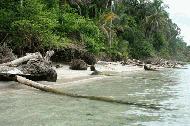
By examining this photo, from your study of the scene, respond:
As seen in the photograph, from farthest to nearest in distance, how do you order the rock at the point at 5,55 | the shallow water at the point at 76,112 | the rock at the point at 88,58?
the rock at the point at 88,58 → the rock at the point at 5,55 → the shallow water at the point at 76,112

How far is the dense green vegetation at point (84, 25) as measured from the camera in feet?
64.3

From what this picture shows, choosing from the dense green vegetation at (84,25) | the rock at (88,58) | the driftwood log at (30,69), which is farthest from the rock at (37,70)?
the rock at (88,58)

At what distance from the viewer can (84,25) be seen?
1089 inches

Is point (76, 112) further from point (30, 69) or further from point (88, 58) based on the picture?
point (88, 58)

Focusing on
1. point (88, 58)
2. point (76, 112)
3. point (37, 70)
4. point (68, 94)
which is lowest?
point (76, 112)

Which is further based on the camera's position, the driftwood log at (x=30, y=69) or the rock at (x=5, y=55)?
the rock at (x=5, y=55)

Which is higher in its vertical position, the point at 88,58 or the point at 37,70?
the point at 88,58

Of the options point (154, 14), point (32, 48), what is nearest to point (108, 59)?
point (32, 48)

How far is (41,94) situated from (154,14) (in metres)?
48.0

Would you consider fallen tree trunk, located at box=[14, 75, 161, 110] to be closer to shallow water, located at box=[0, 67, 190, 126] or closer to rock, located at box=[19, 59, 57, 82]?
shallow water, located at box=[0, 67, 190, 126]

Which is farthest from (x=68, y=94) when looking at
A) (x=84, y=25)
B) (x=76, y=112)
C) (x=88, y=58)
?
(x=84, y=25)

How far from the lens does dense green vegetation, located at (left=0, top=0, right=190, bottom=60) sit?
64.3 feet

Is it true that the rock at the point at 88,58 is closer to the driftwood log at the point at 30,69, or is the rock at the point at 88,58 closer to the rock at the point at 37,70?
the driftwood log at the point at 30,69

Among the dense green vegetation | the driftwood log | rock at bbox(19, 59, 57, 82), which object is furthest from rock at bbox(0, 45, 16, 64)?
the dense green vegetation
